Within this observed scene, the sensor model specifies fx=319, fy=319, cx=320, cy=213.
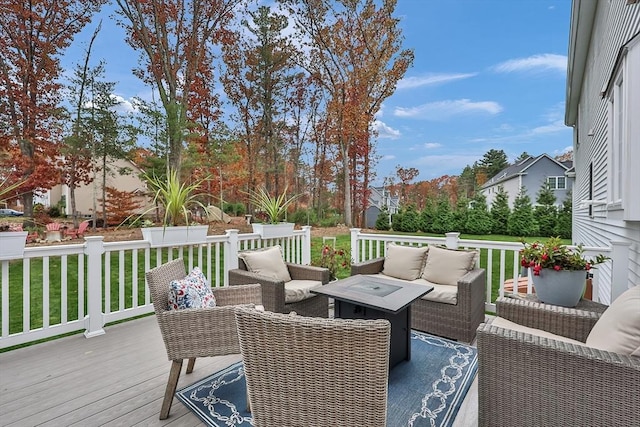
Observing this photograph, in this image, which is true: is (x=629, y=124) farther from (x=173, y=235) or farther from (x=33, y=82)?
(x=33, y=82)

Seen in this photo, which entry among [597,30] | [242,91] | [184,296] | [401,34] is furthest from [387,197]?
[184,296]

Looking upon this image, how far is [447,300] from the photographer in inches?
126

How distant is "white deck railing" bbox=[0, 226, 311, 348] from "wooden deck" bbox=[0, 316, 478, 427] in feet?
0.57

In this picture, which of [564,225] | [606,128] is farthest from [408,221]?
[606,128]

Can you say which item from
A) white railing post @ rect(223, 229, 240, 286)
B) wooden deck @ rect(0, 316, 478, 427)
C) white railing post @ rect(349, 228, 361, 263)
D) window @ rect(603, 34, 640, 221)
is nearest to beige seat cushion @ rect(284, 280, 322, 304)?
wooden deck @ rect(0, 316, 478, 427)

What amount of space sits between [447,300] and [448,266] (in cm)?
50

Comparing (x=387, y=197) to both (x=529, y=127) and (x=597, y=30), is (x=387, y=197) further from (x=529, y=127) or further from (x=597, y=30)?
(x=597, y=30)

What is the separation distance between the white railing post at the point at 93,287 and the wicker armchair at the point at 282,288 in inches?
51.6

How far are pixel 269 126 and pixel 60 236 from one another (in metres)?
6.62

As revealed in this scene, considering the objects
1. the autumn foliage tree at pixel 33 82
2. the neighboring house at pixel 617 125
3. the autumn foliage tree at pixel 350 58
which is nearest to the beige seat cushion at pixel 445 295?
the neighboring house at pixel 617 125

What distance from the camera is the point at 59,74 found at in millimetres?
6789

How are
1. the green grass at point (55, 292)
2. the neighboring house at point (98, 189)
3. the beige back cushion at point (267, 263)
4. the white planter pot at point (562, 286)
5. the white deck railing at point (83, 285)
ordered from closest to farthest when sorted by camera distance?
the white planter pot at point (562, 286)
the white deck railing at point (83, 285)
the beige back cushion at point (267, 263)
the green grass at point (55, 292)
the neighboring house at point (98, 189)

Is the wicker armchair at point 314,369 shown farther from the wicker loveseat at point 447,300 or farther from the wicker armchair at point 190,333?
the wicker loveseat at point 447,300

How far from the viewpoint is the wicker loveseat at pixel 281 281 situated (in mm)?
3279
